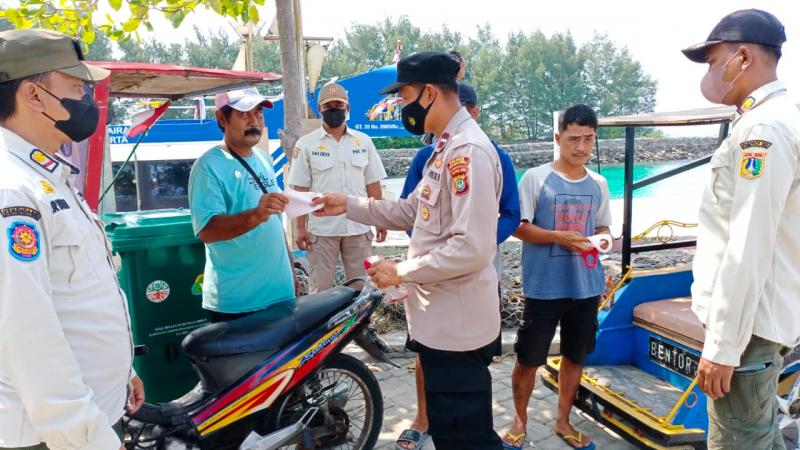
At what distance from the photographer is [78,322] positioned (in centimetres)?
146

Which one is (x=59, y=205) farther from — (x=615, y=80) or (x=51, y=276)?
(x=615, y=80)

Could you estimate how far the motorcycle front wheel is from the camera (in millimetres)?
2672

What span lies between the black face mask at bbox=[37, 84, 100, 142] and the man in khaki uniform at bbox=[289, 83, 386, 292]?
2540 millimetres

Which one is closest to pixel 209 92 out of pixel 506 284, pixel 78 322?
pixel 78 322

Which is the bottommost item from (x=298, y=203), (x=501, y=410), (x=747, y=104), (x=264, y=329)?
(x=501, y=410)

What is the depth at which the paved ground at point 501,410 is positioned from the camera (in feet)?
10.5

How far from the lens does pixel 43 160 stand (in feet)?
4.86

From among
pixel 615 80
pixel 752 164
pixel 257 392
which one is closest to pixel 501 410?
pixel 257 392

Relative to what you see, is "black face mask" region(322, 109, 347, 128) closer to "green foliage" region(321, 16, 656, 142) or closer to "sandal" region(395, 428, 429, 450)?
"sandal" region(395, 428, 429, 450)

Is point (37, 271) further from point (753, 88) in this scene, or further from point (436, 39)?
point (436, 39)

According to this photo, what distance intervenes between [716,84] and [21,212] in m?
2.21

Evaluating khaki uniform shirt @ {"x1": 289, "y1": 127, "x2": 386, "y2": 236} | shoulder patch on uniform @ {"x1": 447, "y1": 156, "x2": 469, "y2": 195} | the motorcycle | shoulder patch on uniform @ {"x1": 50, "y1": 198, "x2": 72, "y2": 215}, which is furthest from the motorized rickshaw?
shoulder patch on uniform @ {"x1": 50, "y1": 198, "x2": 72, "y2": 215}

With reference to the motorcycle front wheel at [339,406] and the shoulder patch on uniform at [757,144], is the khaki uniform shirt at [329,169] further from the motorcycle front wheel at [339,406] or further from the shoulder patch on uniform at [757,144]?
the shoulder patch on uniform at [757,144]

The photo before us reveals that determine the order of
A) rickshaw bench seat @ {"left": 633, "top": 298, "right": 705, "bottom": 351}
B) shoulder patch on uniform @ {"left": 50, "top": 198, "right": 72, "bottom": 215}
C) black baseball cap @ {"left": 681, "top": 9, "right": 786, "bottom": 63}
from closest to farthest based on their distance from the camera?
1. shoulder patch on uniform @ {"left": 50, "top": 198, "right": 72, "bottom": 215}
2. black baseball cap @ {"left": 681, "top": 9, "right": 786, "bottom": 63}
3. rickshaw bench seat @ {"left": 633, "top": 298, "right": 705, "bottom": 351}
